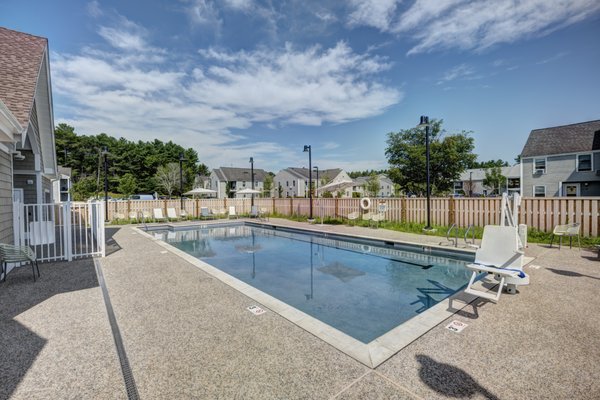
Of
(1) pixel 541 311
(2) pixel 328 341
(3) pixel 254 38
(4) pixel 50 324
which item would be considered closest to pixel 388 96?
(3) pixel 254 38

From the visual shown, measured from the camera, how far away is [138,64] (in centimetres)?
1270

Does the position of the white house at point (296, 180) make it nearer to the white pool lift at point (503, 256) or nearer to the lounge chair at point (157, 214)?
the lounge chair at point (157, 214)

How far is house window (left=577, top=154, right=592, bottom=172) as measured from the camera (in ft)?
62.2

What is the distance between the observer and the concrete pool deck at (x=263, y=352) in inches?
86.7

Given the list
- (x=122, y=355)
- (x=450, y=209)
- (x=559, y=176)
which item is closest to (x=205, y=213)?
(x=450, y=209)

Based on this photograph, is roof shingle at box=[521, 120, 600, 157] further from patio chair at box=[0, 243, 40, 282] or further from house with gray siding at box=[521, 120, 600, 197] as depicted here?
patio chair at box=[0, 243, 40, 282]

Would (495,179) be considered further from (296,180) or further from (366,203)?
(366,203)

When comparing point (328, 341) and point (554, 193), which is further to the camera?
point (554, 193)

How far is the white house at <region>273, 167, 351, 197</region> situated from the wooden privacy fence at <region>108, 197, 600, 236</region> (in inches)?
1094

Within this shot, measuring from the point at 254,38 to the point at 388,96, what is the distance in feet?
26.2

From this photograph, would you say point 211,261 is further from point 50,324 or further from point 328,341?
point 328,341

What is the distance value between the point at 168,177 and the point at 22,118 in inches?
1593

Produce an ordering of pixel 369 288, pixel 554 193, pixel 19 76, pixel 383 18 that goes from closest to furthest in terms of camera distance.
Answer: pixel 369 288 → pixel 19 76 → pixel 383 18 → pixel 554 193

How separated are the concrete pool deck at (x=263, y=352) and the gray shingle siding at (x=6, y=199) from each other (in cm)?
216
